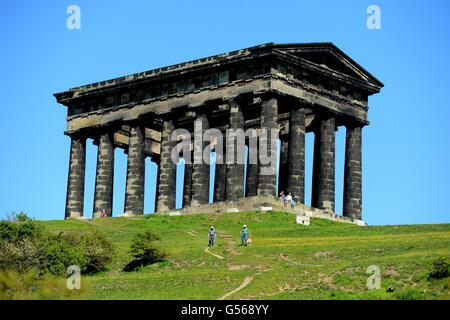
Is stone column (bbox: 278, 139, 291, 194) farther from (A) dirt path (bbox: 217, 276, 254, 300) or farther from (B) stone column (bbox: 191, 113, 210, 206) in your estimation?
(A) dirt path (bbox: 217, 276, 254, 300)

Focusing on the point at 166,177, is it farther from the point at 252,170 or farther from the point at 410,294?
the point at 410,294

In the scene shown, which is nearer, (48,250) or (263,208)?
(48,250)

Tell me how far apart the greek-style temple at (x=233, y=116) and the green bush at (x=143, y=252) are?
63.6 feet

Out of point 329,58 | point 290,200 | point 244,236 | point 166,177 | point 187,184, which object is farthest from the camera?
point 187,184

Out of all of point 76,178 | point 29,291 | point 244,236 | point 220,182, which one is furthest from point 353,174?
point 29,291

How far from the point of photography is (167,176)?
93.2 meters

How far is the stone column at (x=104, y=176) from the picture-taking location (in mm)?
97312

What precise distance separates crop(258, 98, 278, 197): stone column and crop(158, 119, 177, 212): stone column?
1228 cm

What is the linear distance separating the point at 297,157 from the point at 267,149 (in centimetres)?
365

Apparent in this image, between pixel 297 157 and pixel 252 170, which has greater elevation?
pixel 297 157

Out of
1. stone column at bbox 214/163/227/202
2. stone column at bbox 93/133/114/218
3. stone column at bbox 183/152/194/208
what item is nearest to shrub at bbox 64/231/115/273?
stone column at bbox 214/163/227/202

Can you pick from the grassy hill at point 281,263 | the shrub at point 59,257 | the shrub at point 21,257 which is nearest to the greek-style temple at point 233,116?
the grassy hill at point 281,263

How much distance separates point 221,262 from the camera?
2432 inches
